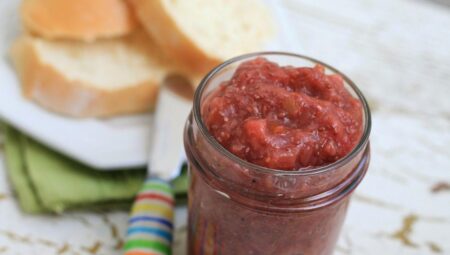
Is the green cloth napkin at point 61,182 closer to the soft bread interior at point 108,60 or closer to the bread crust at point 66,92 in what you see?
the bread crust at point 66,92

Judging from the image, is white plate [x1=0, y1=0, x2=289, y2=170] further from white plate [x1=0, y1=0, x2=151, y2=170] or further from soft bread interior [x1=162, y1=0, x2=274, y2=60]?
soft bread interior [x1=162, y1=0, x2=274, y2=60]

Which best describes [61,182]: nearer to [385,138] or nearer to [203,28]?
[203,28]

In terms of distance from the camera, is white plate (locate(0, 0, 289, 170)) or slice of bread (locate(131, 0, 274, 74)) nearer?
white plate (locate(0, 0, 289, 170))

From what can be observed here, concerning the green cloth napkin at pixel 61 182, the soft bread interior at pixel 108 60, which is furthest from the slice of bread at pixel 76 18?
the green cloth napkin at pixel 61 182

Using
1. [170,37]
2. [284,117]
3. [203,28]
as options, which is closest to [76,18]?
[170,37]

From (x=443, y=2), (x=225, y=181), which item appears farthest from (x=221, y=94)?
(x=443, y=2)

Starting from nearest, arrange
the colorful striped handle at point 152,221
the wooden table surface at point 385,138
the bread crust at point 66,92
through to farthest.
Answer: the colorful striped handle at point 152,221, the wooden table surface at point 385,138, the bread crust at point 66,92

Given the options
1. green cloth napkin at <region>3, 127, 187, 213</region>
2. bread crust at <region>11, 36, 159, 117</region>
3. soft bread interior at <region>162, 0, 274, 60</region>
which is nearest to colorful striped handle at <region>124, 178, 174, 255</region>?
green cloth napkin at <region>3, 127, 187, 213</region>

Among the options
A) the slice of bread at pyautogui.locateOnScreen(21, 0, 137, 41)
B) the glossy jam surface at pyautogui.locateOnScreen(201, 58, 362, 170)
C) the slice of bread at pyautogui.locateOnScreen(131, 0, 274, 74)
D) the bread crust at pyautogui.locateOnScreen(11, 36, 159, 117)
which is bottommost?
the bread crust at pyautogui.locateOnScreen(11, 36, 159, 117)
